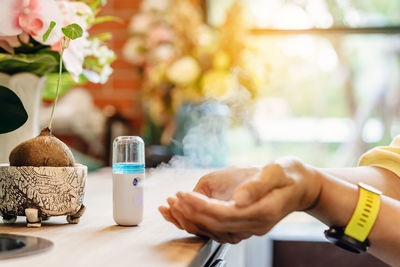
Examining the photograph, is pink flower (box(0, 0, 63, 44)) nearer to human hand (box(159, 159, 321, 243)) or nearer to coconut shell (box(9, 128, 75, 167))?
coconut shell (box(9, 128, 75, 167))

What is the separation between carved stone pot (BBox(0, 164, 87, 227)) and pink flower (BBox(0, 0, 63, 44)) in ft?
0.79

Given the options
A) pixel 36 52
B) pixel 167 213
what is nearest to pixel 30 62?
pixel 36 52

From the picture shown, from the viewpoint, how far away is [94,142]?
10.2 feet

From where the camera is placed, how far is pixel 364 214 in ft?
2.63

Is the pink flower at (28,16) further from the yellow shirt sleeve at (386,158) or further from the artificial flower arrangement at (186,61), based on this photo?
the artificial flower arrangement at (186,61)

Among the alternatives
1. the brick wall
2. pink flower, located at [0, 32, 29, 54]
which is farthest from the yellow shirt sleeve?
the brick wall

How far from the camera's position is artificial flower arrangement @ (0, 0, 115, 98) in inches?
37.2

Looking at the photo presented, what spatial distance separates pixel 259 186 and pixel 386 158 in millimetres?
452

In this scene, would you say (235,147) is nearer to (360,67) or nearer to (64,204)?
(360,67)

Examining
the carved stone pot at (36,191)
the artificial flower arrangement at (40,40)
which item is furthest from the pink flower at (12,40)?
the carved stone pot at (36,191)

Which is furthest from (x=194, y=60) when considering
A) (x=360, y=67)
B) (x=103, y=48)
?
(x=103, y=48)

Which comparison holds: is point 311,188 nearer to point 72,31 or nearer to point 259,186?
point 259,186

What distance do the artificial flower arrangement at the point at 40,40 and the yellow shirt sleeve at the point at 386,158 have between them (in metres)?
0.52

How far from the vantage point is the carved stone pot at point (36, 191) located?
83 centimetres
